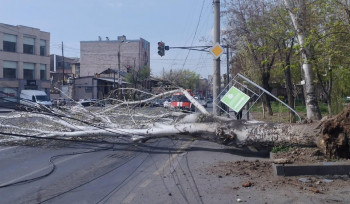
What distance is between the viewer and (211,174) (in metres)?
8.10

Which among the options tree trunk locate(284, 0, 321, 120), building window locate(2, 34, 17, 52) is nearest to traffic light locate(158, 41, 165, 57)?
tree trunk locate(284, 0, 321, 120)

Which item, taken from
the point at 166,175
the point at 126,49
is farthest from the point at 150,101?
the point at 126,49

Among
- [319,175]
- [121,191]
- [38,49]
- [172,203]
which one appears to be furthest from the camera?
[38,49]

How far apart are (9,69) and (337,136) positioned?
1764 inches

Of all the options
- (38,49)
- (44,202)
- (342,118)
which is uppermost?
(38,49)

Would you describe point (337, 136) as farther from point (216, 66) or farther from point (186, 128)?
point (216, 66)

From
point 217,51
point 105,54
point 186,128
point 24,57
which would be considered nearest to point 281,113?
point 217,51

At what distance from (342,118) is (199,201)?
3.84m

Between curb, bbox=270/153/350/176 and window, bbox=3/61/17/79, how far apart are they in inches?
1734

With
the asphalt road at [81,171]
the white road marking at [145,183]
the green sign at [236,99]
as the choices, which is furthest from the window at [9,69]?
the white road marking at [145,183]

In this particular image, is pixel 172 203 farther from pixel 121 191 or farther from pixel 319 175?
pixel 319 175

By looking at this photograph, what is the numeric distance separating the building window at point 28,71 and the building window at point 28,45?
1624mm

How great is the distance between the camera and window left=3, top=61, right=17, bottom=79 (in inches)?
1800

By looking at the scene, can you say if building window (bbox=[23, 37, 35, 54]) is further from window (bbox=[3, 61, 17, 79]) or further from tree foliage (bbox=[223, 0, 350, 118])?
tree foliage (bbox=[223, 0, 350, 118])
